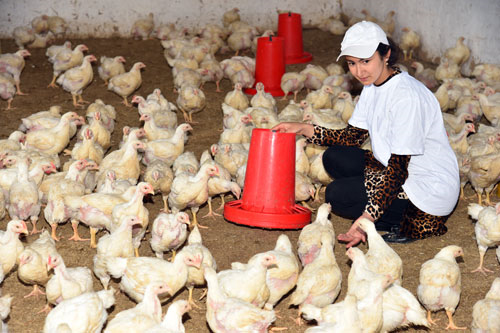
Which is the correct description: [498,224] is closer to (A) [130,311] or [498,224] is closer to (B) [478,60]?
(A) [130,311]

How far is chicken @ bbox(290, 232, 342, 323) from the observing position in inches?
163

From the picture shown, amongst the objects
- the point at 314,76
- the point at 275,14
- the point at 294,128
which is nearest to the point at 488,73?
the point at 314,76

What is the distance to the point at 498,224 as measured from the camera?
4797mm

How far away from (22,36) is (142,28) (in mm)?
2258

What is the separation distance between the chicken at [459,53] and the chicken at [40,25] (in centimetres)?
727

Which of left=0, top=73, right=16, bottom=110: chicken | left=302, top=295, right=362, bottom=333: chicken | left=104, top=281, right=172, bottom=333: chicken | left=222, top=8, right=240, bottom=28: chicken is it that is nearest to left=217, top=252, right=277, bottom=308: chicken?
left=104, top=281, right=172, bottom=333: chicken

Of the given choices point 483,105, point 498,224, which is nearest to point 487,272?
point 498,224

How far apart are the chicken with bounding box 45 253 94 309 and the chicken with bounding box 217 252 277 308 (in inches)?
37.1

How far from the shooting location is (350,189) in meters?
5.32

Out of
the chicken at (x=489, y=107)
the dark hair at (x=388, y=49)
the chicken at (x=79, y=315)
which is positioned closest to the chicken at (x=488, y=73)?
the chicken at (x=489, y=107)

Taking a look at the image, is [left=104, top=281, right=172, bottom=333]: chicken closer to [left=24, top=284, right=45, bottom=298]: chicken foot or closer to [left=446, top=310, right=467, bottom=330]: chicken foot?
[left=24, top=284, right=45, bottom=298]: chicken foot

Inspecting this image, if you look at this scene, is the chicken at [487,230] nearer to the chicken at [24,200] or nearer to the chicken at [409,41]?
the chicken at [24,200]

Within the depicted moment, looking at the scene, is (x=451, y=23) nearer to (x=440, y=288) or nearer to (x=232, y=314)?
(x=440, y=288)

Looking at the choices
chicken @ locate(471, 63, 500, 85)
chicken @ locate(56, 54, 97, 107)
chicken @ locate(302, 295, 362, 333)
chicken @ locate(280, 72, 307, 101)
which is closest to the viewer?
chicken @ locate(302, 295, 362, 333)
